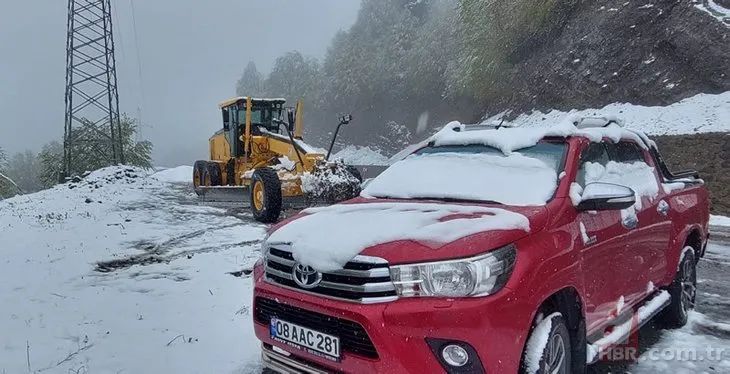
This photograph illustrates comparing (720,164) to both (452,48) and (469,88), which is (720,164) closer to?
(469,88)

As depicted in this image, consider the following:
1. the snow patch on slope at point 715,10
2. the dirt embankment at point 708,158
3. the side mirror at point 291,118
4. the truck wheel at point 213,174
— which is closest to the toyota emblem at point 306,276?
the side mirror at point 291,118

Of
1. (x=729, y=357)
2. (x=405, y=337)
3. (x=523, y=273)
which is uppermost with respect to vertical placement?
(x=523, y=273)

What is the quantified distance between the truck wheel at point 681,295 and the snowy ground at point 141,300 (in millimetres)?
112

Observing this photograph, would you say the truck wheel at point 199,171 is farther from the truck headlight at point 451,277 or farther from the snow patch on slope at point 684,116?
the truck headlight at point 451,277

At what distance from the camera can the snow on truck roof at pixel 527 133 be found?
361 cm

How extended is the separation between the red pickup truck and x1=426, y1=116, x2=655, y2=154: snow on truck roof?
0.05ft

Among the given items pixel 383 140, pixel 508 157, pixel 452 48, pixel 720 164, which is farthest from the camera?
pixel 383 140

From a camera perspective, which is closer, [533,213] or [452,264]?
[452,264]

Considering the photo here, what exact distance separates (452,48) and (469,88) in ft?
30.0

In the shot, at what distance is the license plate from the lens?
254cm

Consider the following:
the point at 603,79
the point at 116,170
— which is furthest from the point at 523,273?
the point at 116,170

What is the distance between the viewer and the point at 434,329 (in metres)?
2.30

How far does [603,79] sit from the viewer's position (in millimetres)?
19281

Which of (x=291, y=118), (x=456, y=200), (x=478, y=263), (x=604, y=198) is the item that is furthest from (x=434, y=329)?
(x=291, y=118)
